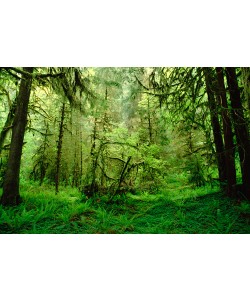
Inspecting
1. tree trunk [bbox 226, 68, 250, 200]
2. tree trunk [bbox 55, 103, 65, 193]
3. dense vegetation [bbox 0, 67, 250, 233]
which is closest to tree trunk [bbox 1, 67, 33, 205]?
dense vegetation [bbox 0, 67, 250, 233]

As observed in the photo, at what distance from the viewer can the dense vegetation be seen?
342 centimetres

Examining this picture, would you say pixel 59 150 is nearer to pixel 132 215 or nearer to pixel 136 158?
pixel 136 158

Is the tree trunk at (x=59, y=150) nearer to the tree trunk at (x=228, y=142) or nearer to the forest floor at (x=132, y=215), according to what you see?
the forest floor at (x=132, y=215)

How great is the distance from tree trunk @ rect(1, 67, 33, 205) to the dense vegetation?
0.06ft

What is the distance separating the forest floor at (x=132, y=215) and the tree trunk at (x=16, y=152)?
24cm

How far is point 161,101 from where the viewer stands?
14.9 ft

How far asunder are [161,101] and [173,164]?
1.67 meters

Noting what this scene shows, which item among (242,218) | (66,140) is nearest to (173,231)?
(242,218)

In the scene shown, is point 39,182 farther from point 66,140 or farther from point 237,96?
point 237,96

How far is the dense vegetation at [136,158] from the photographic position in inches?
135

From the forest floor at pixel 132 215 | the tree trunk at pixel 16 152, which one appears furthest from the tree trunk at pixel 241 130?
the tree trunk at pixel 16 152

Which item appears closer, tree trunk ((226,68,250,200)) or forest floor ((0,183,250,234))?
forest floor ((0,183,250,234))

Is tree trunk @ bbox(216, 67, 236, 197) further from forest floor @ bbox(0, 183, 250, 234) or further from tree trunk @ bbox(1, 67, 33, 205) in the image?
tree trunk @ bbox(1, 67, 33, 205)
